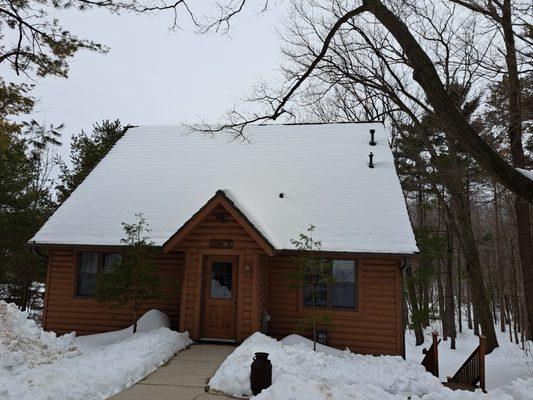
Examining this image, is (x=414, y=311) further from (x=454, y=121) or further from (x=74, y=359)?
(x=74, y=359)

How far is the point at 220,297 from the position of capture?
11180 millimetres

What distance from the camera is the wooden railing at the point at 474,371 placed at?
10016 millimetres

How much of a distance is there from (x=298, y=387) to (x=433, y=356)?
6908 mm

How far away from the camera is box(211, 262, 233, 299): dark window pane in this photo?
1122 centimetres

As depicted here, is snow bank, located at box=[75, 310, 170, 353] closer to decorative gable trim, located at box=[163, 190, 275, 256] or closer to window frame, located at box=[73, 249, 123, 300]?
window frame, located at box=[73, 249, 123, 300]

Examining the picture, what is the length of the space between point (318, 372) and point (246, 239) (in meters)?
4.29

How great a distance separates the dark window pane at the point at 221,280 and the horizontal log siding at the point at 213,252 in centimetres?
44

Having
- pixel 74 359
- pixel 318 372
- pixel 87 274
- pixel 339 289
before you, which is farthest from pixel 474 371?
pixel 87 274

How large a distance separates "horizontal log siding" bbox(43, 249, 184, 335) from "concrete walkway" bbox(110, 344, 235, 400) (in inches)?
106

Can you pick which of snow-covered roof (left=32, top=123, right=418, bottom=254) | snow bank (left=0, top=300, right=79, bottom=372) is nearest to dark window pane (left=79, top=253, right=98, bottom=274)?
snow-covered roof (left=32, top=123, right=418, bottom=254)

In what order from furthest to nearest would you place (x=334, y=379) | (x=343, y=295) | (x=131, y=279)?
(x=343, y=295), (x=131, y=279), (x=334, y=379)

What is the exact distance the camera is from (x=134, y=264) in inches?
408

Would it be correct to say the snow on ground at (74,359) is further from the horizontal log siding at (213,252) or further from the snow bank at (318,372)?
the snow bank at (318,372)

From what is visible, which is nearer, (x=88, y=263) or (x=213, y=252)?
(x=213, y=252)
